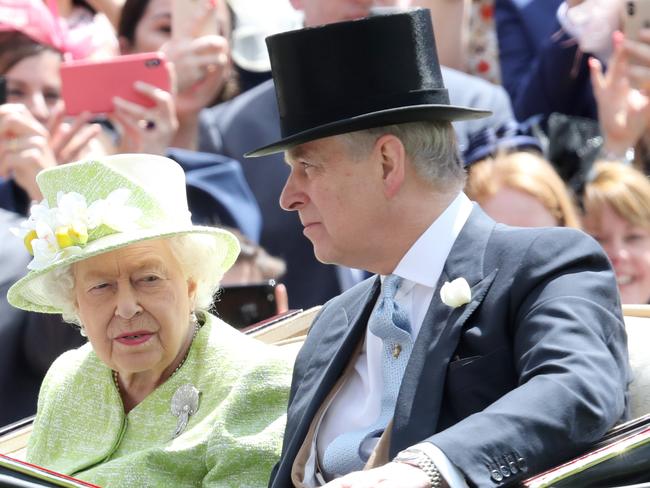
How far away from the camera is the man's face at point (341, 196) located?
2.77 meters

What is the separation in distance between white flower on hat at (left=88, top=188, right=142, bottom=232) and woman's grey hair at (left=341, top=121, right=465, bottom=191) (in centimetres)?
65

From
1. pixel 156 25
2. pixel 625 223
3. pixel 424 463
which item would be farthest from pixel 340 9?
pixel 424 463

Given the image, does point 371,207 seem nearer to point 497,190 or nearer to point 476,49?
point 497,190

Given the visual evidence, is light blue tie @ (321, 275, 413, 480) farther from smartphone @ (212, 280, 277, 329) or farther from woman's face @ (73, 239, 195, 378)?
smartphone @ (212, 280, 277, 329)

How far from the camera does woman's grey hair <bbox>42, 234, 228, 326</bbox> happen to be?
3.26 metres

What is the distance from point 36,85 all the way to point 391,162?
232cm

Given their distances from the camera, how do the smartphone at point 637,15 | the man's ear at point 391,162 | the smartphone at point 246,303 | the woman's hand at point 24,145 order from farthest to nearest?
the smartphone at point 637,15, the woman's hand at point 24,145, the smartphone at point 246,303, the man's ear at point 391,162

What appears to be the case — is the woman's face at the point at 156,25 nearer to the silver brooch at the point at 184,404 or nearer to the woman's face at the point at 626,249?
the woman's face at the point at 626,249

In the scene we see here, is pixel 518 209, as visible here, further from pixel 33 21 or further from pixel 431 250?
pixel 33 21

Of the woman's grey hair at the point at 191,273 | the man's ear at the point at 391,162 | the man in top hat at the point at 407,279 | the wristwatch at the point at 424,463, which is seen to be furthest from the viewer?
the woman's grey hair at the point at 191,273

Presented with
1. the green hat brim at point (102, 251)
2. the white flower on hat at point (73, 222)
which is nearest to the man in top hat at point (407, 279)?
the green hat brim at point (102, 251)

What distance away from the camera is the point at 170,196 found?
3.26 m

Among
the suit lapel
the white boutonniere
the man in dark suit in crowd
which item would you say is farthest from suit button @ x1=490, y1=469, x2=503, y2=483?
the man in dark suit in crowd

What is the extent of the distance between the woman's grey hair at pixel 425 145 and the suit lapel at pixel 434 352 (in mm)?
158
